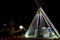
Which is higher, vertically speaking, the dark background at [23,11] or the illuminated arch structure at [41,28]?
the dark background at [23,11]

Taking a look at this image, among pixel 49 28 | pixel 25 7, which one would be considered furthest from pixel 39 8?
pixel 25 7

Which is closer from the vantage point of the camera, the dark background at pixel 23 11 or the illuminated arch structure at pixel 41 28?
the illuminated arch structure at pixel 41 28

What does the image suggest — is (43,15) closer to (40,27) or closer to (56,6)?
(40,27)

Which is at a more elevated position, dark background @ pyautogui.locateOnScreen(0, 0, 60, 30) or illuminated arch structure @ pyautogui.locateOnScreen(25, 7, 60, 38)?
dark background @ pyautogui.locateOnScreen(0, 0, 60, 30)

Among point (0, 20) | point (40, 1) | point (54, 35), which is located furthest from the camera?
point (0, 20)

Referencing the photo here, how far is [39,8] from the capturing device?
15.4 m

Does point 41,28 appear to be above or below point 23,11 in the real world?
below

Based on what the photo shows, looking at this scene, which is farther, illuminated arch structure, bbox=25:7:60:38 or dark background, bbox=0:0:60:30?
dark background, bbox=0:0:60:30

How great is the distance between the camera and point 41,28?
570 inches

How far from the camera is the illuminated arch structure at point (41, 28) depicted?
14.3 m

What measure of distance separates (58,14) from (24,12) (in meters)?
3.79

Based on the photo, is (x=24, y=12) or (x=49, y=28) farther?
(x=24, y=12)

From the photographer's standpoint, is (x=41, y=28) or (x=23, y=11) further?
(x=23, y=11)

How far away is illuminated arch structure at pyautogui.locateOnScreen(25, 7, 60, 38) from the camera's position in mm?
14273
